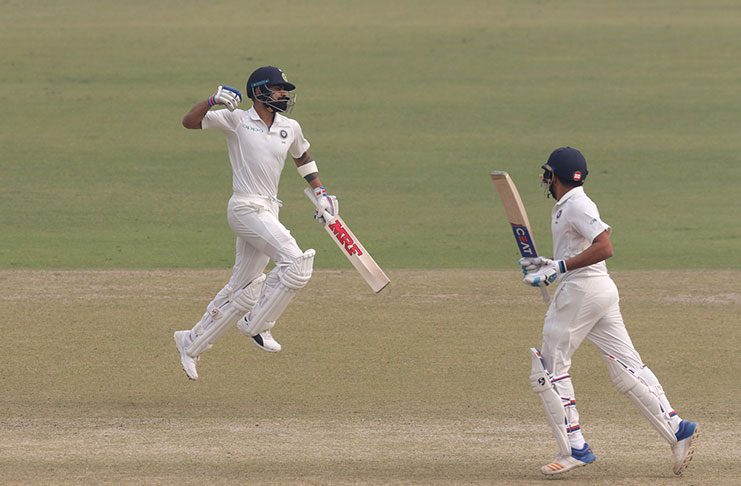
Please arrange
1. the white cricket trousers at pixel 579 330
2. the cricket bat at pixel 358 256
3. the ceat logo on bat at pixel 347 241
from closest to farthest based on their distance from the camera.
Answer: the white cricket trousers at pixel 579 330 → the cricket bat at pixel 358 256 → the ceat logo on bat at pixel 347 241

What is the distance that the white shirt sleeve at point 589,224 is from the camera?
691cm

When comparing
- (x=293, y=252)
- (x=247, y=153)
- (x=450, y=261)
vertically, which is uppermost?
(x=247, y=153)

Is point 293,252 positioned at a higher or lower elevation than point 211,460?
higher

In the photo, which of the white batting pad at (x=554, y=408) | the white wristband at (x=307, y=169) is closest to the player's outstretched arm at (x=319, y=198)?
the white wristband at (x=307, y=169)

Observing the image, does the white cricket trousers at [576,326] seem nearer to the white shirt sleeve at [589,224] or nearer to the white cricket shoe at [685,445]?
the white shirt sleeve at [589,224]

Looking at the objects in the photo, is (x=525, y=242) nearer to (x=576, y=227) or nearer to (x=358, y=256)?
(x=576, y=227)

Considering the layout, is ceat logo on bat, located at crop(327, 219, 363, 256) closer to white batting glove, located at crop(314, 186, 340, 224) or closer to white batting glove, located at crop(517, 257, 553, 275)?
white batting glove, located at crop(314, 186, 340, 224)

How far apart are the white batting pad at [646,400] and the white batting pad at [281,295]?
2780 millimetres

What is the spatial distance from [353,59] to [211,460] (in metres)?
23.4

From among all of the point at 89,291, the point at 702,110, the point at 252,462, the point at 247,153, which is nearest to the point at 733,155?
the point at 702,110

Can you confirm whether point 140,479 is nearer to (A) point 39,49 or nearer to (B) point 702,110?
(B) point 702,110

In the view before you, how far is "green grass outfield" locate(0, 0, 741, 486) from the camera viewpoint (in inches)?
308

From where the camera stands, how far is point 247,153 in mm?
9133

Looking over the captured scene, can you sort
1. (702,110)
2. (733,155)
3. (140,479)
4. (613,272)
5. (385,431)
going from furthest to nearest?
(702,110) < (733,155) < (613,272) < (385,431) < (140,479)
